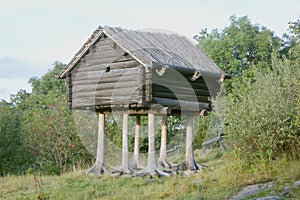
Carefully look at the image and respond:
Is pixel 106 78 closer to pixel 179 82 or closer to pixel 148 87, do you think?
pixel 148 87

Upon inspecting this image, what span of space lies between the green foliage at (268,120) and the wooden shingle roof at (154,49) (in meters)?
A: 3.43

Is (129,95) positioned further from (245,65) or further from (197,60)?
(245,65)

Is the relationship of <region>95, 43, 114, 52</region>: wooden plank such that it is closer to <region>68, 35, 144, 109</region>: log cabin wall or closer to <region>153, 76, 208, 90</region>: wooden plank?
<region>68, 35, 144, 109</region>: log cabin wall

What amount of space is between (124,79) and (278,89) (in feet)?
16.8

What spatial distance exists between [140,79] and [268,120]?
4435 millimetres

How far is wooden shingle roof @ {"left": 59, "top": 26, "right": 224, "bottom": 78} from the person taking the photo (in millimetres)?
13352

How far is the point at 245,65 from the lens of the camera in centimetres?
2759

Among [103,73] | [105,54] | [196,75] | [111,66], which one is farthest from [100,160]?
[196,75]

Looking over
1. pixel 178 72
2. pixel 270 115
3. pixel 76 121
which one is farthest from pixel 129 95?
pixel 76 121

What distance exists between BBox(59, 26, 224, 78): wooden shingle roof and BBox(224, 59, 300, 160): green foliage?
3.43 metres

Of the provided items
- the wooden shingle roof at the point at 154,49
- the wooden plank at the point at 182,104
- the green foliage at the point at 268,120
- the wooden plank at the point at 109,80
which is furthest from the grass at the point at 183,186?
the wooden shingle roof at the point at 154,49

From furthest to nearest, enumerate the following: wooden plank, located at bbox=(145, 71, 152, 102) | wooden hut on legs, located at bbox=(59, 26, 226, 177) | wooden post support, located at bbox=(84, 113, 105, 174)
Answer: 1. wooden post support, located at bbox=(84, 113, 105, 174)
2. wooden hut on legs, located at bbox=(59, 26, 226, 177)
3. wooden plank, located at bbox=(145, 71, 152, 102)

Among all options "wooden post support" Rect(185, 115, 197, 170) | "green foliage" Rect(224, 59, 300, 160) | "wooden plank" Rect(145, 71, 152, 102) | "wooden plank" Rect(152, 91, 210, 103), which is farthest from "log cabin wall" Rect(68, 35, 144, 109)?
"green foliage" Rect(224, 59, 300, 160)

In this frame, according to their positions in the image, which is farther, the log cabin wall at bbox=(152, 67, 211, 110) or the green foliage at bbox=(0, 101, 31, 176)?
the green foliage at bbox=(0, 101, 31, 176)
